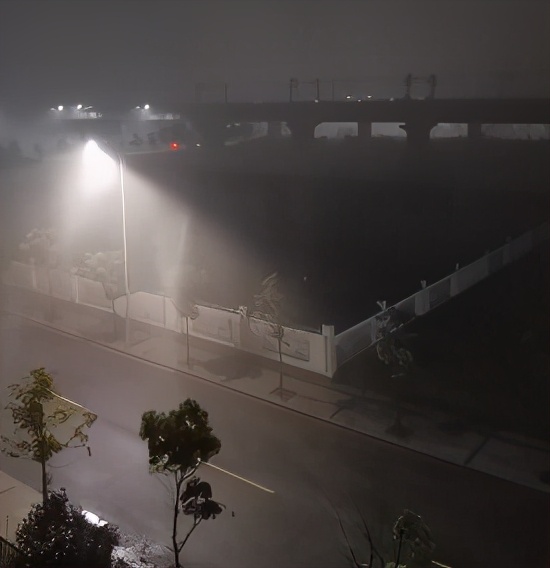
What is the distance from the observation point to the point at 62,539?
7.08 feet

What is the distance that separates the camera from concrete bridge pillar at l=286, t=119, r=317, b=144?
7.14 ft

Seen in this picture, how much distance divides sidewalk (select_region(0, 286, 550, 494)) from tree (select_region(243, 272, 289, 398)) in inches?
3.9

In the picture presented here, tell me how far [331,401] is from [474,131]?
37.8 inches

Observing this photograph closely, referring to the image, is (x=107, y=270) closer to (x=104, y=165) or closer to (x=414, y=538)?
(x=104, y=165)

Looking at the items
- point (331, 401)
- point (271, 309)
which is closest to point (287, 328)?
point (271, 309)

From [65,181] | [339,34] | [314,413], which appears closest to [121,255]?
[65,181]

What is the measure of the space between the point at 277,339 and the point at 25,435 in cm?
126

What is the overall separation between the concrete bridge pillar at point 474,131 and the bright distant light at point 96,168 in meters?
1.31

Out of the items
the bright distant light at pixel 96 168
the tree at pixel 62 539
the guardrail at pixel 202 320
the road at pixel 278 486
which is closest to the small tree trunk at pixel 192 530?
the road at pixel 278 486

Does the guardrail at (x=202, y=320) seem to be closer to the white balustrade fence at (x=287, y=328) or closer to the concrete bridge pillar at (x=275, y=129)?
the white balustrade fence at (x=287, y=328)

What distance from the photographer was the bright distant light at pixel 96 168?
98.8 inches

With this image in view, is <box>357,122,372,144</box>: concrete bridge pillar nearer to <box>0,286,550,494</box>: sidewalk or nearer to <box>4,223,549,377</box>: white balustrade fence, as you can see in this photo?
<box>4,223,549,377</box>: white balustrade fence

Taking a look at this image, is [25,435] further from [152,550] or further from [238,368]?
[238,368]

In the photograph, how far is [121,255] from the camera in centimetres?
250
